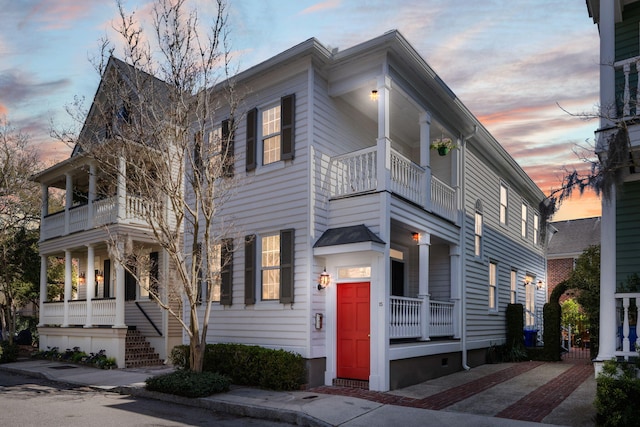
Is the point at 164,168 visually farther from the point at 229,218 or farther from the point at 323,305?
the point at 323,305

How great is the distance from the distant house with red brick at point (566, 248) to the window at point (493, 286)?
1590cm

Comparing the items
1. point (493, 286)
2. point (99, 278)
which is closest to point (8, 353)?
point (99, 278)

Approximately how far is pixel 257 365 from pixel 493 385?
18.1ft

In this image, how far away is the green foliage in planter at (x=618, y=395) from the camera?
25.5 ft

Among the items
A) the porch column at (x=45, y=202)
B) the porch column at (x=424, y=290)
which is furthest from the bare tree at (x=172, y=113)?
the porch column at (x=45, y=202)

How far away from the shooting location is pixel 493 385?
1268 centimetres

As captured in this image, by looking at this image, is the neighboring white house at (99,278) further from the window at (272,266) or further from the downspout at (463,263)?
the downspout at (463,263)

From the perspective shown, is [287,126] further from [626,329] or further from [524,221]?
[524,221]

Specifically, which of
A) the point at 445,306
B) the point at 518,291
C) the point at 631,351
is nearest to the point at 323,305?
the point at 445,306

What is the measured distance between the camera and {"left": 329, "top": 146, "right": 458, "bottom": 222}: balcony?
12078mm

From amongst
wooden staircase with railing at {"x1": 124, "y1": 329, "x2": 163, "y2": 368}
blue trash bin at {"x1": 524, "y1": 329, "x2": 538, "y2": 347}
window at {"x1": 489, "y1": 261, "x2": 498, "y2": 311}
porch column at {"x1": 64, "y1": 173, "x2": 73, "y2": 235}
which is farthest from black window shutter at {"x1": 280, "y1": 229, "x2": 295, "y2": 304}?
blue trash bin at {"x1": 524, "y1": 329, "x2": 538, "y2": 347}

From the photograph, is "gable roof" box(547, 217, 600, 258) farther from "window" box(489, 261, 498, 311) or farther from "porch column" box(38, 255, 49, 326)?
"porch column" box(38, 255, 49, 326)

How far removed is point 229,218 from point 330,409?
622cm

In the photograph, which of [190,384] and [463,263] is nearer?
[190,384]
